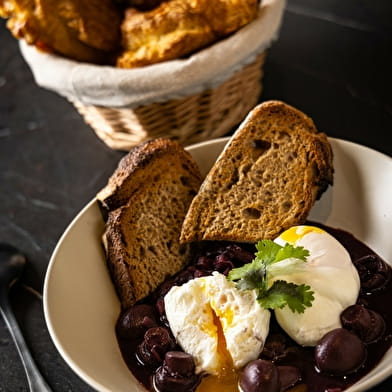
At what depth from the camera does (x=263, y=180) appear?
6.03 ft

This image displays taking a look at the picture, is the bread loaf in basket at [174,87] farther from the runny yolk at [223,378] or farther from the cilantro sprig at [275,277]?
the runny yolk at [223,378]

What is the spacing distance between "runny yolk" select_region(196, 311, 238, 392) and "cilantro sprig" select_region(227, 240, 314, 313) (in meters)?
0.13

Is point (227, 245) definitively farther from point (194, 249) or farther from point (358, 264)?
point (358, 264)

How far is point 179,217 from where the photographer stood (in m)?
1.91

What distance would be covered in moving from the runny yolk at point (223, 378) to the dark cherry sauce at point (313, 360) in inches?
4.1

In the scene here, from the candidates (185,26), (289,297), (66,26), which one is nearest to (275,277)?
(289,297)

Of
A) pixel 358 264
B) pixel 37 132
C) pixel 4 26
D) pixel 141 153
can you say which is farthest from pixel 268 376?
pixel 4 26

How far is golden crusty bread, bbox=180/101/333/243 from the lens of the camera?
5.86 ft

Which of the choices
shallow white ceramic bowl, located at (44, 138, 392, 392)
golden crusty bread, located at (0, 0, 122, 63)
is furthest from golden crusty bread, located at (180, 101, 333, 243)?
golden crusty bread, located at (0, 0, 122, 63)

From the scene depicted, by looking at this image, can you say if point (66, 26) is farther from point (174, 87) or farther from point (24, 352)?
point (24, 352)

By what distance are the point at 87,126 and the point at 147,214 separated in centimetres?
91

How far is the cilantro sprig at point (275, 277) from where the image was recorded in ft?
4.76

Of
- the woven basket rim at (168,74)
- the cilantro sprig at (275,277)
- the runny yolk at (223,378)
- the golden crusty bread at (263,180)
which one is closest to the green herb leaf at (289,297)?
the cilantro sprig at (275,277)

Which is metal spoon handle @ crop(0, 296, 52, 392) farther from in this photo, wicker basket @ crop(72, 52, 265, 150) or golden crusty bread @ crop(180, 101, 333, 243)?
wicker basket @ crop(72, 52, 265, 150)
